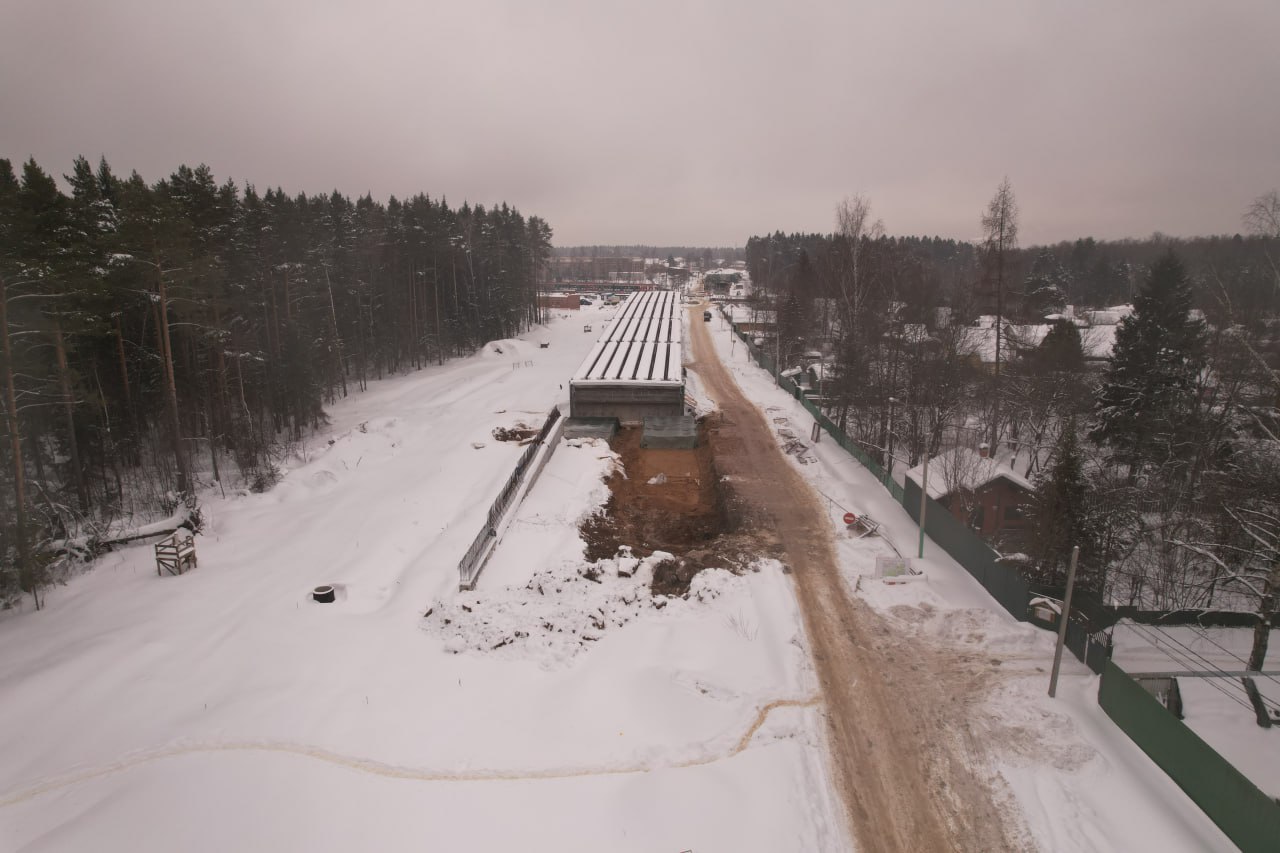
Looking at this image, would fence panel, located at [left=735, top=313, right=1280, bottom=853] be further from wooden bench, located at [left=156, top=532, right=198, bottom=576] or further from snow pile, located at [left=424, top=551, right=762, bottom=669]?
wooden bench, located at [left=156, top=532, right=198, bottom=576]

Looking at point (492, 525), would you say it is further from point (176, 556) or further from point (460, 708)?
point (176, 556)

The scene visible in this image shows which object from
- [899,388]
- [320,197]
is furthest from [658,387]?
[320,197]

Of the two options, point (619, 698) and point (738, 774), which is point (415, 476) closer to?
point (619, 698)

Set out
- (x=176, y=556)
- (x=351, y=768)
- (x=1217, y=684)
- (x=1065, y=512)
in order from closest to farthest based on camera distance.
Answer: (x=351, y=768)
(x=1217, y=684)
(x=1065, y=512)
(x=176, y=556)

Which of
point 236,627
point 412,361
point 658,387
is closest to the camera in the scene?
point 236,627

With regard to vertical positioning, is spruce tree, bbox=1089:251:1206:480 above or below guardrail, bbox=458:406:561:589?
above

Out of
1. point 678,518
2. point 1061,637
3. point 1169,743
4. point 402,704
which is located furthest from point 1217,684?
point 402,704

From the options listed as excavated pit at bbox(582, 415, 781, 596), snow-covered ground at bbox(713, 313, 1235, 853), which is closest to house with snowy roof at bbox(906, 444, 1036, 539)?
snow-covered ground at bbox(713, 313, 1235, 853)
